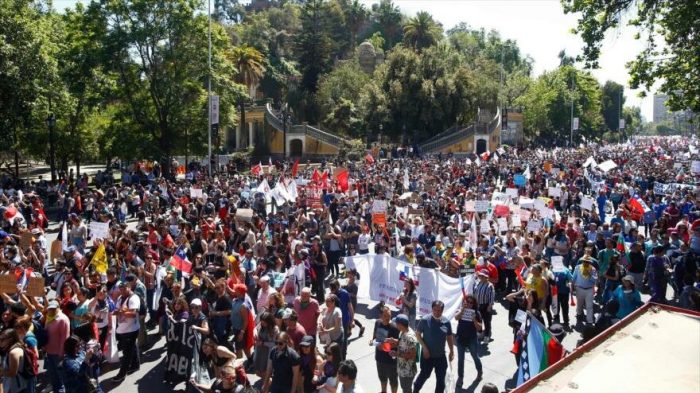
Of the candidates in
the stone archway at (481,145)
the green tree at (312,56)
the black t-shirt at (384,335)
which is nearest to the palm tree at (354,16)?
the green tree at (312,56)

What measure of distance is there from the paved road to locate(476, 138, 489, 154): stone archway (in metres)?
42.4

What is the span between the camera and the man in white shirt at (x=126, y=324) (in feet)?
29.0

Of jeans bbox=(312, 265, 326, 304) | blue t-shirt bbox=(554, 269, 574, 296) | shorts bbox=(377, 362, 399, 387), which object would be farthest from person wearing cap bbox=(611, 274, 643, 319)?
jeans bbox=(312, 265, 326, 304)

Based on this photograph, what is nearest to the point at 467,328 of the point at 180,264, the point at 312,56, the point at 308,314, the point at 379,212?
the point at 308,314

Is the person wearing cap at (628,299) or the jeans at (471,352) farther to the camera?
the person wearing cap at (628,299)

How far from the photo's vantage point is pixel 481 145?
52.5 m

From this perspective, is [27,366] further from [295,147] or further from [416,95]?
[295,147]

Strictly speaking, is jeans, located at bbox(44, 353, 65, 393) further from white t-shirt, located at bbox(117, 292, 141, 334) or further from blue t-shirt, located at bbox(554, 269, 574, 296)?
blue t-shirt, located at bbox(554, 269, 574, 296)

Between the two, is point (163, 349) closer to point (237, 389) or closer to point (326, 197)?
point (237, 389)

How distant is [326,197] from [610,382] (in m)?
17.7

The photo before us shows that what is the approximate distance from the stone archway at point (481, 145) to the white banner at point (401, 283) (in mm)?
42050

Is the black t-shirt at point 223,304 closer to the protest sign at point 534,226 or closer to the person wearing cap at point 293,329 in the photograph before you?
the person wearing cap at point 293,329

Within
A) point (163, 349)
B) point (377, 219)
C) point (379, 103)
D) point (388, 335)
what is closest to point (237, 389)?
point (388, 335)

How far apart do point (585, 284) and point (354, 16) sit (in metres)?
79.7
